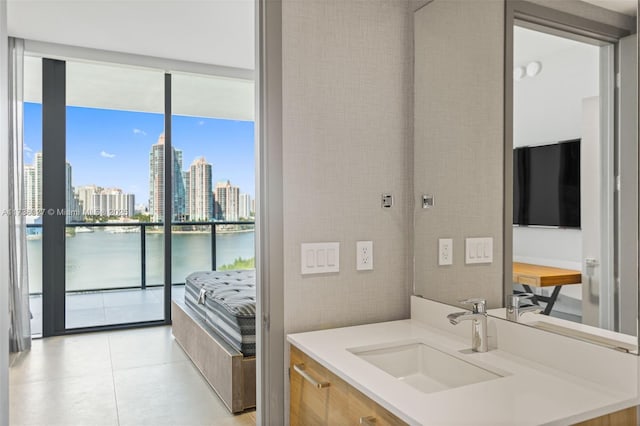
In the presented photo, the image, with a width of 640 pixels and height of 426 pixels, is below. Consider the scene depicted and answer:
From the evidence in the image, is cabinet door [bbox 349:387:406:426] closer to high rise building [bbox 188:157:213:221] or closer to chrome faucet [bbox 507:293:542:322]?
chrome faucet [bbox 507:293:542:322]

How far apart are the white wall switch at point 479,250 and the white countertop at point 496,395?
1.04ft

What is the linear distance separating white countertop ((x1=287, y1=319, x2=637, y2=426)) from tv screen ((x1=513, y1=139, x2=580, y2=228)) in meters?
0.42

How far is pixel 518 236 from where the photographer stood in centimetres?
151

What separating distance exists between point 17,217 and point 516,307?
3966 millimetres

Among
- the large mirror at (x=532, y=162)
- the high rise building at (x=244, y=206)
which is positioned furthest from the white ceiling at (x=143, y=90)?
the large mirror at (x=532, y=162)

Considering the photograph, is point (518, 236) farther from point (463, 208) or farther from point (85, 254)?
point (85, 254)

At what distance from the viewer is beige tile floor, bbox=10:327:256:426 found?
9.08 feet

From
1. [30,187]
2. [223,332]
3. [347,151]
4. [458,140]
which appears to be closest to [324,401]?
[347,151]

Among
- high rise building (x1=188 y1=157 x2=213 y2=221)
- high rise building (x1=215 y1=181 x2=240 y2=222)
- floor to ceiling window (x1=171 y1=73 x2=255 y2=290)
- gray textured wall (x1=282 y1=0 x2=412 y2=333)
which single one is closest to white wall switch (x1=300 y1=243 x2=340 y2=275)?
gray textured wall (x1=282 y1=0 x2=412 y2=333)

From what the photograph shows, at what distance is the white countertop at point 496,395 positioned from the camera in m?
1.01

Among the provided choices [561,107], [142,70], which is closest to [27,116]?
[142,70]

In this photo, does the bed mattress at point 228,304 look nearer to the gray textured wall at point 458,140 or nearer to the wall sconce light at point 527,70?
the gray textured wall at point 458,140

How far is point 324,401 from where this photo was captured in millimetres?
1394

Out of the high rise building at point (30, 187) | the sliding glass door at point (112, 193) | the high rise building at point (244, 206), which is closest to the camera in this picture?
the high rise building at point (30, 187)
